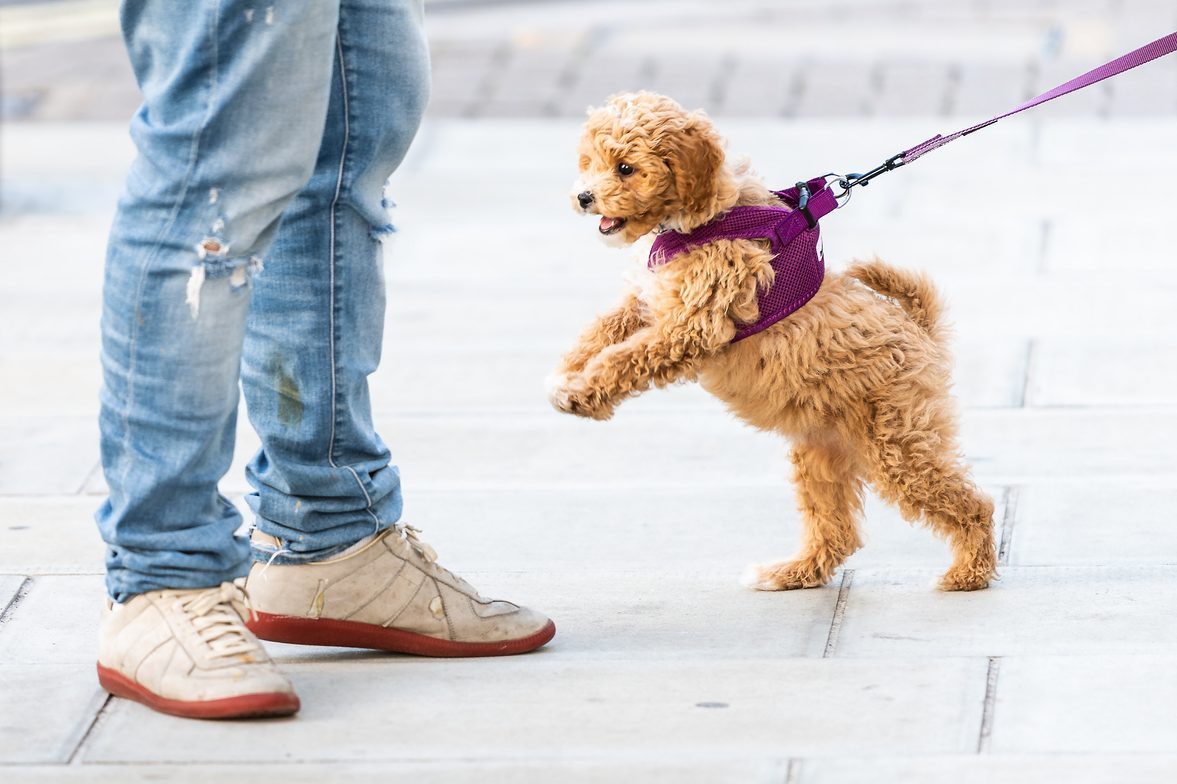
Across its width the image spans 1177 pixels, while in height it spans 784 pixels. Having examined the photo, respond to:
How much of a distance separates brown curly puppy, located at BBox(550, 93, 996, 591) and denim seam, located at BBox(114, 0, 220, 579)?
744 mm

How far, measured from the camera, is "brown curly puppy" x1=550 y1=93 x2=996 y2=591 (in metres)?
3.13

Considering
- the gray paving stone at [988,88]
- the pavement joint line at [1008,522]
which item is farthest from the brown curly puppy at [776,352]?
the gray paving stone at [988,88]

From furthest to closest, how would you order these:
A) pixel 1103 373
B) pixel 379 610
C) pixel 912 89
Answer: pixel 912 89
pixel 1103 373
pixel 379 610

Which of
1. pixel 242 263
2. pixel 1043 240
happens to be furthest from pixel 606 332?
pixel 1043 240

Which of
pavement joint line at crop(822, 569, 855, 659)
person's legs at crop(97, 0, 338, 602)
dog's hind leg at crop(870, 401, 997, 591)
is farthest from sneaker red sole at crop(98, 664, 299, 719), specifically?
dog's hind leg at crop(870, 401, 997, 591)

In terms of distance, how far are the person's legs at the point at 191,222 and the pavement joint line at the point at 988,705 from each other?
52.2 inches

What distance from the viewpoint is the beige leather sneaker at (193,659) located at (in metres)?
2.82

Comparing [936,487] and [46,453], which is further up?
[936,487]

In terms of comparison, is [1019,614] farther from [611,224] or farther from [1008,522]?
[611,224]

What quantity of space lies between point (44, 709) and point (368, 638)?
0.59 m

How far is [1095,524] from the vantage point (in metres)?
3.79

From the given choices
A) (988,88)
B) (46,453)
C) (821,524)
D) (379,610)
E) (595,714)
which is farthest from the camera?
(988,88)

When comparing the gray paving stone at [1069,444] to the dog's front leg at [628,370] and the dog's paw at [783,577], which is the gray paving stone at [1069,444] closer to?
the dog's paw at [783,577]

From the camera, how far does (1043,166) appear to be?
7.13 m
